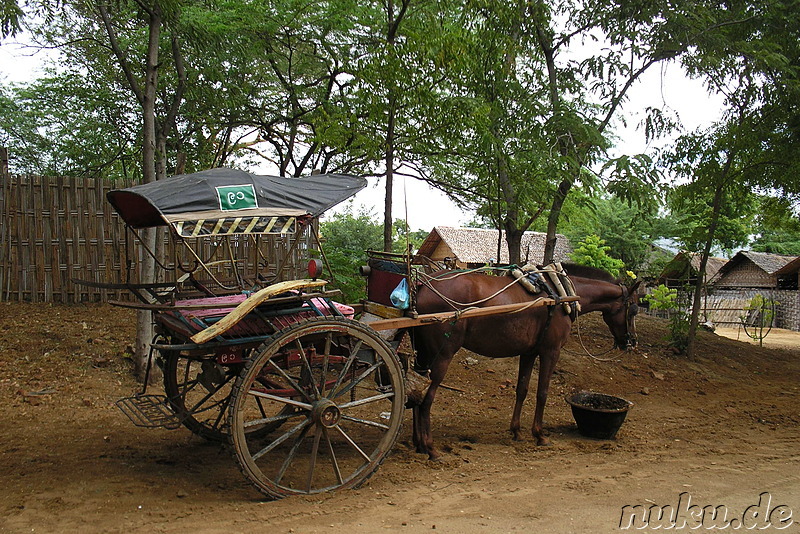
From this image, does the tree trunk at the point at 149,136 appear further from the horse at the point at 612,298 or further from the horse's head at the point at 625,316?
the horse's head at the point at 625,316

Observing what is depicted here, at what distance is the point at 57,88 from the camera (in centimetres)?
1280

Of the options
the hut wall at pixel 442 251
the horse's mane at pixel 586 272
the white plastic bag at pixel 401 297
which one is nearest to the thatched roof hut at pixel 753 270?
the hut wall at pixel 442 251

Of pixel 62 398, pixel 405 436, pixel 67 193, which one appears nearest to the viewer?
pixel 405 436

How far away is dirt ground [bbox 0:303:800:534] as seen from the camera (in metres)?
3.73

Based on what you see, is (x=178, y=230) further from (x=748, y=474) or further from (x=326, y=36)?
(x=326, y=36)

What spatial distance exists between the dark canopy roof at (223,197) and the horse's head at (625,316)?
3767 mm

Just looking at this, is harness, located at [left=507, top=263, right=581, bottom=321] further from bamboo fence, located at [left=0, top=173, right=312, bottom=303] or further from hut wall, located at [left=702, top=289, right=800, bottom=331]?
hut wall, located at [left=702, top=289, right=800, bottom=331]

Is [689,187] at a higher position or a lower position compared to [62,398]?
higher

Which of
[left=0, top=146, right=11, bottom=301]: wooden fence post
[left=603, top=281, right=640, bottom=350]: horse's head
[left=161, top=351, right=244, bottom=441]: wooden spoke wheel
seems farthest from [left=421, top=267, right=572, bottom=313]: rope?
[left=0, top=146, right=11, bottom=301]: wooden fence post

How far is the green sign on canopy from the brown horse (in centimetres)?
205

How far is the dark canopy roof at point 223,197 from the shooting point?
376cm

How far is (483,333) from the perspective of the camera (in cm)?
568

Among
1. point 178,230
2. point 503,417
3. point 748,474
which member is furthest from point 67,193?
point 748,474

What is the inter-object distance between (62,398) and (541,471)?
5.32 meters
